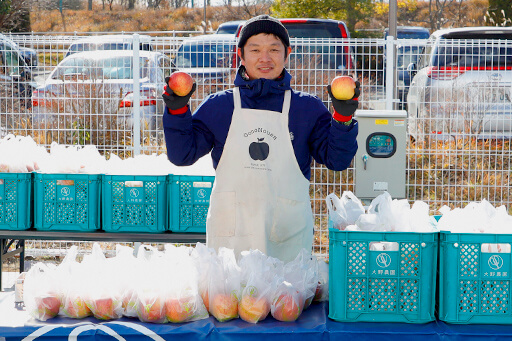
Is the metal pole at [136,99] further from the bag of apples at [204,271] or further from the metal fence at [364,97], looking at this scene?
the bag of apples at [204,271]

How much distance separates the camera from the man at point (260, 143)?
3350 millimetres

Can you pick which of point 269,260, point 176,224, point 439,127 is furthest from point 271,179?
point 439,127

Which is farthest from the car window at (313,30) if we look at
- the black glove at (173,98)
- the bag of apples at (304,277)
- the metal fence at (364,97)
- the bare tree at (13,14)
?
the bare tree at (13,14)

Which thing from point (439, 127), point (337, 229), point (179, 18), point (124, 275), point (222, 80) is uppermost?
point (179, 18)

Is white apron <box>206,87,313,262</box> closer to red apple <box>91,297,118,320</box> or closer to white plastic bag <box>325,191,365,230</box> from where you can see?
white plastic bag <box>325,191,365,230</box>

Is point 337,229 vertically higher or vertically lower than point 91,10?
lower

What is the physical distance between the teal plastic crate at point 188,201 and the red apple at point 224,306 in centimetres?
247

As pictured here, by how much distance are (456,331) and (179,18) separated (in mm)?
30164

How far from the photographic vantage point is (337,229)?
8.84 ft

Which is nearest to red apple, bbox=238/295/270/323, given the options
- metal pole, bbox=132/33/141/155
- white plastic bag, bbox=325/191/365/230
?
white plastic bag, bbox=325/191/365/230

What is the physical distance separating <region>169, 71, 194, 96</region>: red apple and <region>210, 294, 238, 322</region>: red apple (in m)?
0.86

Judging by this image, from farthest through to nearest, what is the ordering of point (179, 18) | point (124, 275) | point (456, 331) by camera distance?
point (179, 18) → point (124, 275) → point (456, 331)

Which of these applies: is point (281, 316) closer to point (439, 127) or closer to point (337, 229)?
point (337, 229)

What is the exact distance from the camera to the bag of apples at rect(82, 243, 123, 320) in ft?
8.91
